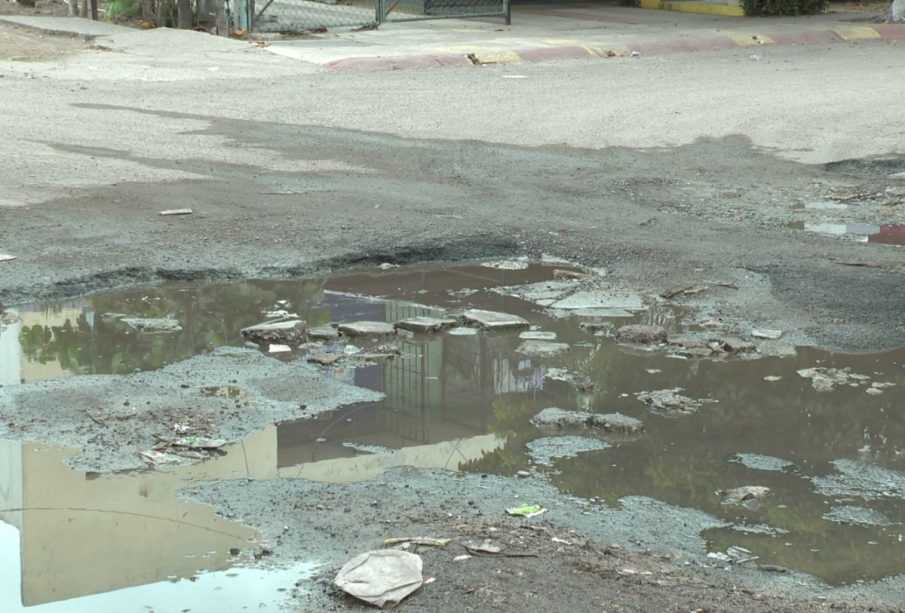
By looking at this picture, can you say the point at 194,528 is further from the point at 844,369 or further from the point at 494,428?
the point at 844,369

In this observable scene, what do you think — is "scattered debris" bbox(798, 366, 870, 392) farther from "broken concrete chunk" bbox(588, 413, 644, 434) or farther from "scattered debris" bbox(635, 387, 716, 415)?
"broken concrete chunk" bbox(588, 413, 644, 434)

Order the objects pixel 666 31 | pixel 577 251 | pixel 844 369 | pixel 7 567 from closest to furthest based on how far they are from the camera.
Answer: pixel 7 567
pixel 844 369
pixel 577 251
pixel 666 31

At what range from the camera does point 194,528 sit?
457 cm

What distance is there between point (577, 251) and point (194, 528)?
435 cm

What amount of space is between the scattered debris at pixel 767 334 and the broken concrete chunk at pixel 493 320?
1.22 m

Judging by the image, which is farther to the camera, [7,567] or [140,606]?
[7,567]

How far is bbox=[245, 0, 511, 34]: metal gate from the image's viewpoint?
19.7 metres

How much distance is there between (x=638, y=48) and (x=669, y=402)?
13.6 metres

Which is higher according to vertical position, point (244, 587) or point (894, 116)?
point (894, 116)

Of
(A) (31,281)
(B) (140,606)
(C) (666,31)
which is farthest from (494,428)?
(C) (666,31)

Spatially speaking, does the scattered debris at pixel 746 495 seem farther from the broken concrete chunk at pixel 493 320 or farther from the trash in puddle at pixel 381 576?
the broken concrete chunk at pixel 493 320

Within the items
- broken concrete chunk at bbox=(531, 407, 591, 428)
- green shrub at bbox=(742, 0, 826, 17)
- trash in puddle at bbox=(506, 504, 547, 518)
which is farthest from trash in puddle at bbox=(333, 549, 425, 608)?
green shrub at bbox=(742, 0, 826, 17)

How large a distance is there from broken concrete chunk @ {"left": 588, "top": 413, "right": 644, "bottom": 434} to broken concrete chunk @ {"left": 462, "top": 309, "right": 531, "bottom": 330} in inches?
51.2

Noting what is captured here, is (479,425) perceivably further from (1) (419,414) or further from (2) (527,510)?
(2) (527,510)
